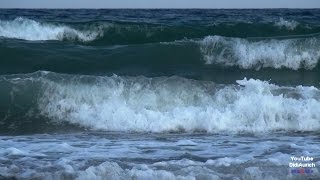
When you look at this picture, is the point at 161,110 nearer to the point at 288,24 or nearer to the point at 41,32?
the point at 41,32

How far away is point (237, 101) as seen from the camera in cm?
909

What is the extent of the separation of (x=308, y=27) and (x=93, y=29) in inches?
312

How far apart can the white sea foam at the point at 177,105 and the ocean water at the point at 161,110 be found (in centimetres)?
2

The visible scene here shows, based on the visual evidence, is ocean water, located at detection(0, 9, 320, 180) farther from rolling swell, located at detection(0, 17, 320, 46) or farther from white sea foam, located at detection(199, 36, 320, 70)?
rolling swell, located at detection(0, 17, 320, 46)

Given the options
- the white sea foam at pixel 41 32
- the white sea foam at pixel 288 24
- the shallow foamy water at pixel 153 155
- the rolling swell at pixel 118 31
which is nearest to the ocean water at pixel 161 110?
the shallow foamy water at pixel 153 155

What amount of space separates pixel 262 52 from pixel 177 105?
5.48m

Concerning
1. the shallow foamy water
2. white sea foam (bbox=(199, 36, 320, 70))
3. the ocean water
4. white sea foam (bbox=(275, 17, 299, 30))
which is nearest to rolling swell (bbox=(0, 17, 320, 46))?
white sea foam (bbox=(275, 17, 299, 30))

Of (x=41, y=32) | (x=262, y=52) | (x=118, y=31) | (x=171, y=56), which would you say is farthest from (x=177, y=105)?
(x=41, y=32)

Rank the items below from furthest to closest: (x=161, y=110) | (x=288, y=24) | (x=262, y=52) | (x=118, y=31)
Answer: (x=288, y=24)
(x=118, y=31)
(x=262, y=52)
(x=161, y=110)

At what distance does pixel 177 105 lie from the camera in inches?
371

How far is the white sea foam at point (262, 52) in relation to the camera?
45.3 feet

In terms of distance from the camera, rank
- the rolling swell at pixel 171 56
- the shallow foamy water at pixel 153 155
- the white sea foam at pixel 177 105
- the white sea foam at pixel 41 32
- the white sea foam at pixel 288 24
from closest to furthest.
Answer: the shallow foamy water at pixel 153 155 → the white sea foam at pixel 177 105 → the rolling swell at pixel 171 56 → the white sea foam at pixel 41 32 → the white sea foam at pixel 288 24

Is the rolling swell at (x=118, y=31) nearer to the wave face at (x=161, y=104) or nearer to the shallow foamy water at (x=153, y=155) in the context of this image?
the wave face at (x=161, y=104)

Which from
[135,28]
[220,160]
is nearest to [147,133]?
[220,160]
